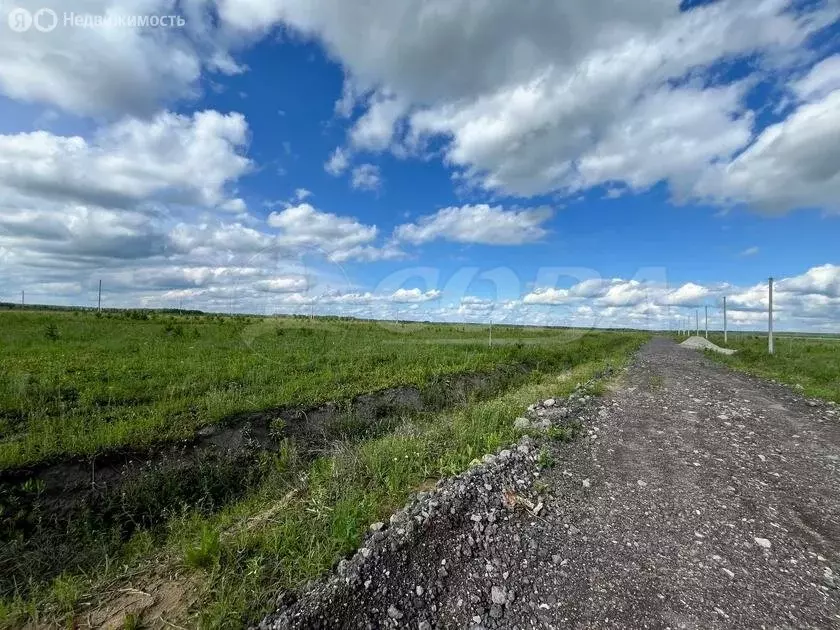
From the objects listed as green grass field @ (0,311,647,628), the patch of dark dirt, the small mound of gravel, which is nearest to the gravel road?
the small mound of gravel

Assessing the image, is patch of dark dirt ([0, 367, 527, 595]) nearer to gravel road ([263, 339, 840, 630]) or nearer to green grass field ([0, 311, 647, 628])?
green grass field ([0, 311, 647, 628])

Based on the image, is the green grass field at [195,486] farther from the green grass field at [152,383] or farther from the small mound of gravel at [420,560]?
the small mound of gravel at [420,560]

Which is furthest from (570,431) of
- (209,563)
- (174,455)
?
(174,455)

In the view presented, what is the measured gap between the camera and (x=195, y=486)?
6391mm

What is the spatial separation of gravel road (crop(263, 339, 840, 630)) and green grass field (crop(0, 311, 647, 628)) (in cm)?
56

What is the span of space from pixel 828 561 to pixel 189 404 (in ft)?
33.1

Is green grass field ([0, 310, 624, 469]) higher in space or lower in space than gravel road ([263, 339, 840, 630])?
higher

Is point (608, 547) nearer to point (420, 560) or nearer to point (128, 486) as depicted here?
point (420, 560)

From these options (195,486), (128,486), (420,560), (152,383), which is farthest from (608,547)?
(152,383)

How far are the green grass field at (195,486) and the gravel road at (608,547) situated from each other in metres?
0.56

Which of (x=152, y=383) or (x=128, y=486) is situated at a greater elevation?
(x=152, y=383)

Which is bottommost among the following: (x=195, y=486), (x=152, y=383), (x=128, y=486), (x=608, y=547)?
(x=195, y=486)

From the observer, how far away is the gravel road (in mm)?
2904

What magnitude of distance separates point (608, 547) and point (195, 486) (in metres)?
5.87
